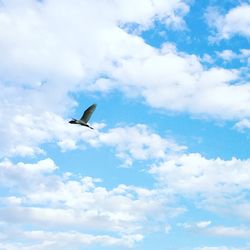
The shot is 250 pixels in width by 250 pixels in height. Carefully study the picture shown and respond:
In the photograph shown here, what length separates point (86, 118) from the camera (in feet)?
191
